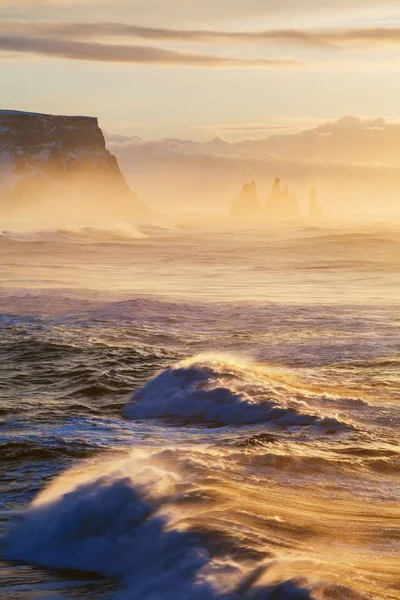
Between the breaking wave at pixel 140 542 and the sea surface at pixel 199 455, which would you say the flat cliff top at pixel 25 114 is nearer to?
the sea surface at pixel 199 455

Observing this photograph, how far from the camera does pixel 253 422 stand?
1405cm

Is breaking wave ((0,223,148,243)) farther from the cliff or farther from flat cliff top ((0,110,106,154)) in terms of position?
flat cliff top ((0,110,106,154))

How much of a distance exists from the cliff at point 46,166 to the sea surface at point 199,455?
16556 cm

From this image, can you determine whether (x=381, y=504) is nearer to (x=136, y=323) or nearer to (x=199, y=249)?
(x=136, y=323)

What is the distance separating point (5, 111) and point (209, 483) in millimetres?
191620

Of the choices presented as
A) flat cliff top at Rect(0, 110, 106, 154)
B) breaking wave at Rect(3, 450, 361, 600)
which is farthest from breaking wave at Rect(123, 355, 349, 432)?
Result: flat cliff top at Rect(0, 110, 106, 154)

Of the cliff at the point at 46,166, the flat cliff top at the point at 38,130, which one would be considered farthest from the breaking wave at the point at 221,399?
the flat cliff top at the point at 38,130

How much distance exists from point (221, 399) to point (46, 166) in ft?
612

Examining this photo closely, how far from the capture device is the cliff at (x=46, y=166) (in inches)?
7515

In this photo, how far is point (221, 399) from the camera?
50.0 ft

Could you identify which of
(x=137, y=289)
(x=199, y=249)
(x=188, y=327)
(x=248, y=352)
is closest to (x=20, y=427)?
(x=248, y=352)

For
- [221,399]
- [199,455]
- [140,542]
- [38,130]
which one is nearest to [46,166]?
[38,130]

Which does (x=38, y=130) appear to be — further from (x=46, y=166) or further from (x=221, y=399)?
(x=221, y=399)

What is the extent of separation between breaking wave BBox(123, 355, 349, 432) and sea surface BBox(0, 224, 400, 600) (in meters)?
0.04
